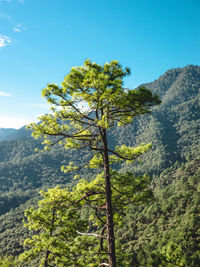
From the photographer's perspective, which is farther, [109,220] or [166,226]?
[166,226]

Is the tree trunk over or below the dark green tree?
below

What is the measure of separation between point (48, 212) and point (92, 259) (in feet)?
12.0

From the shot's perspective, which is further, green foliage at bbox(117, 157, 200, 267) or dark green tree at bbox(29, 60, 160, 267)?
green foliage at bbox(117, 157, 200, 267)

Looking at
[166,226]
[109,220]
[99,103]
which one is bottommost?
[166,226]

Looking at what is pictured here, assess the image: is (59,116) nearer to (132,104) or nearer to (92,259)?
(132,104)

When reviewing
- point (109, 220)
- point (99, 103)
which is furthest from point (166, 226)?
point (99, 103)

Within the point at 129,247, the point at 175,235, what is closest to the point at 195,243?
the point at 175,235

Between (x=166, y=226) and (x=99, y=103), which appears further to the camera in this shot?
(x=166, y=226)

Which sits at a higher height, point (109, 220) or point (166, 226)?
point (109, 220)

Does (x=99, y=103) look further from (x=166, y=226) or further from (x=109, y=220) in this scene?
(x=166, y=226)

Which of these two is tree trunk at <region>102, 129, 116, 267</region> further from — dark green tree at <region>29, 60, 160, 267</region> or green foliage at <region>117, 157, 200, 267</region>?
green foliage at <region>117, 157, 200, 267</region>

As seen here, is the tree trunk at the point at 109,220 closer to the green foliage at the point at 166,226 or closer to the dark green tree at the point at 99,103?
the dark green tree at the point at 99,103

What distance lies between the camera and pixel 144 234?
252ft

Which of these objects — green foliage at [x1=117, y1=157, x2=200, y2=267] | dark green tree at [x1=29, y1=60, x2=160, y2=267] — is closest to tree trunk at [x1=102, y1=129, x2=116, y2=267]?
dark green tree at [x1=29, y1=60, x2=160, y2=267]
